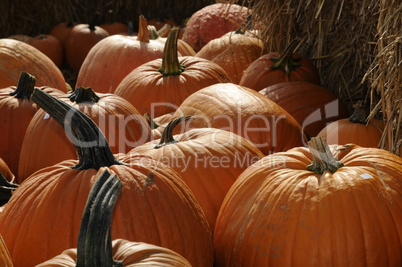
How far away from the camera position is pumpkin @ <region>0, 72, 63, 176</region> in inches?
115

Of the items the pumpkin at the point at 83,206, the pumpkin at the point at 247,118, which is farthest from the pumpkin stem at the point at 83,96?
the pumpkin at the point at 83,206

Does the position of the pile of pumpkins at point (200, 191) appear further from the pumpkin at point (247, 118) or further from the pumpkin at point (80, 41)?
the pumpkin at point (80, 41)

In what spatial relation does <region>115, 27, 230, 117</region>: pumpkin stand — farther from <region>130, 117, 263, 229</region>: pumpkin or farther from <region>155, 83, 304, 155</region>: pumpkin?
<region>130, 117, 263, 229</region>: pumpkin

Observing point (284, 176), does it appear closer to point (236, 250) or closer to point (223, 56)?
point (236, 250)

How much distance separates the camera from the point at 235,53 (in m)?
4.16

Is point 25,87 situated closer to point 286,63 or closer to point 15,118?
point 15,118

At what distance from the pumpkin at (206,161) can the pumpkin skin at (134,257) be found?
2.58 feet

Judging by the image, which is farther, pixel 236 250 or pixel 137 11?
pixel 137 11

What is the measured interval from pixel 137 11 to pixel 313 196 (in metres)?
6.41

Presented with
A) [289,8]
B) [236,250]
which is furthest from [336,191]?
[289,8]

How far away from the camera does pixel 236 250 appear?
1968 mm

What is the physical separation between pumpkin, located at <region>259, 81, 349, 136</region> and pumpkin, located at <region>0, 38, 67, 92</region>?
4.33ft

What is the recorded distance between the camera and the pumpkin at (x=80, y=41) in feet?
23.0

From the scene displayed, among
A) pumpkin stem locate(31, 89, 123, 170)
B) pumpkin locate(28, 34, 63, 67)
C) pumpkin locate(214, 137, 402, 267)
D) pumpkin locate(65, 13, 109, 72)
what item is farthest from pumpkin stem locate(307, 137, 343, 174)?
pumpkin locate(28, 34, 63, 67)
